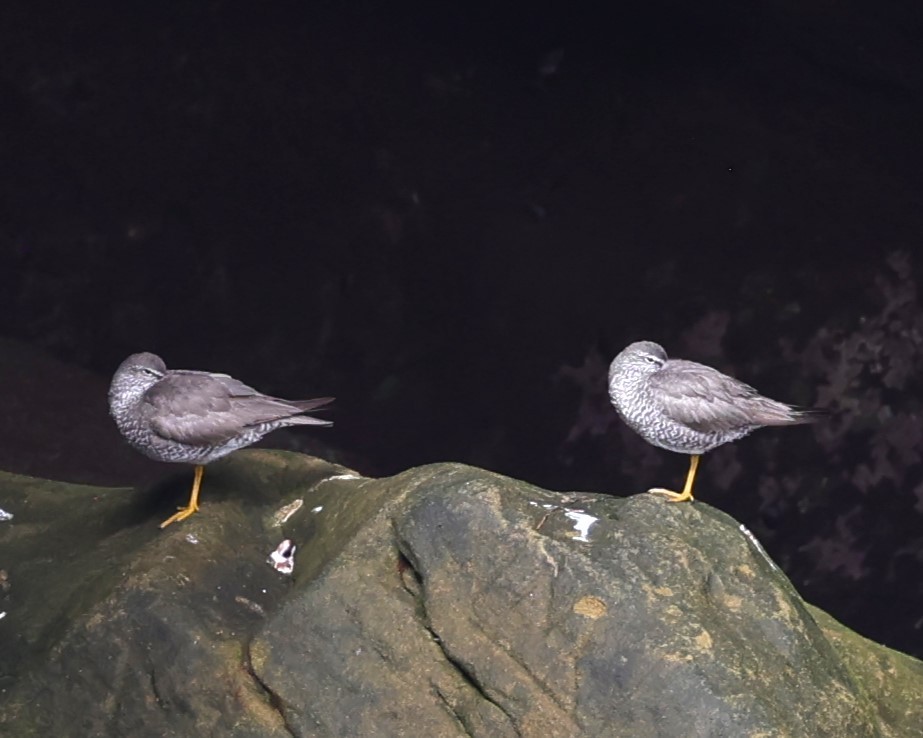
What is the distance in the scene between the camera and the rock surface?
3.00m

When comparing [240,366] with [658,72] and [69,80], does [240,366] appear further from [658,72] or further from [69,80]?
[658,72]

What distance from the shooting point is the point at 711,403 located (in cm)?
425

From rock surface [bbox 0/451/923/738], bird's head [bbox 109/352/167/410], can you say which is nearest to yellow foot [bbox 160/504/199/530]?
rock surface [bbox 0/451/923/738]

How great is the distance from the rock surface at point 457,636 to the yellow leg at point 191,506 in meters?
0.24

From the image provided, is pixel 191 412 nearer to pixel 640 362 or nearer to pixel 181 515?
pixel 181 515

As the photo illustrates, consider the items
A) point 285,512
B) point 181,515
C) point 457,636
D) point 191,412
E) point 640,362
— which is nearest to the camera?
point 457,636

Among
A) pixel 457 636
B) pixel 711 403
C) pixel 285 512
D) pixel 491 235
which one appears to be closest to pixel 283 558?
pixel 285 512

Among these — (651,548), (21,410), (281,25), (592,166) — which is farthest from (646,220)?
(21,410)

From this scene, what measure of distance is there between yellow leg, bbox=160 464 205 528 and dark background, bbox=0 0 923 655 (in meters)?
2.38

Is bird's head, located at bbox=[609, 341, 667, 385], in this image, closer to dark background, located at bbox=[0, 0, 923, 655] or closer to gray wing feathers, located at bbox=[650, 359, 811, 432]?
gray wing feathers, located at bbox=[650, 359, 811, 432]

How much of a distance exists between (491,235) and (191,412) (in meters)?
2.50

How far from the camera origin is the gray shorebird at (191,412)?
4195 mm

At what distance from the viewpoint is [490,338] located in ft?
20.9

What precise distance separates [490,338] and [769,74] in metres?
2.07
